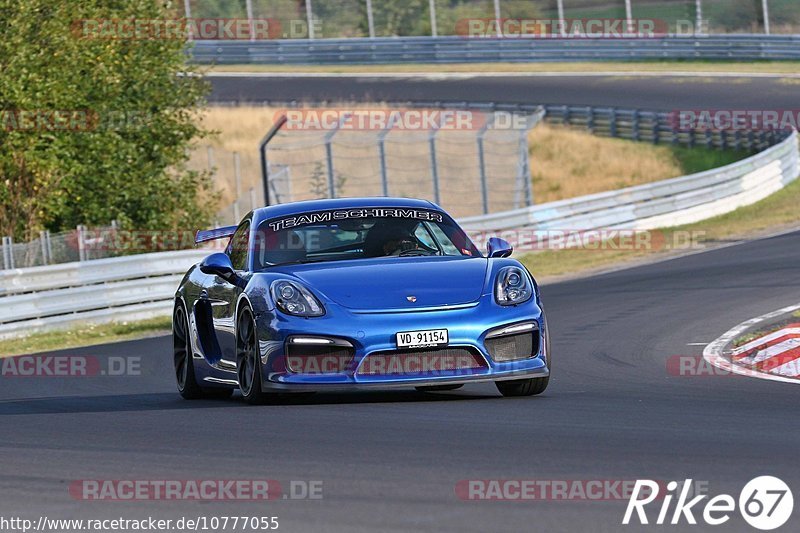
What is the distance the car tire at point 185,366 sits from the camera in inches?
→ 434

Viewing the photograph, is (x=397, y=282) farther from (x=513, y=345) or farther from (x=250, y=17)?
(x=250, y=17)

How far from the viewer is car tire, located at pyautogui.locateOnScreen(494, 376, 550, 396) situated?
372 inches

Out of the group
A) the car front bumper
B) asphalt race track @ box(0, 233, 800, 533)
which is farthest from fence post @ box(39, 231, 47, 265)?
the car front bumper

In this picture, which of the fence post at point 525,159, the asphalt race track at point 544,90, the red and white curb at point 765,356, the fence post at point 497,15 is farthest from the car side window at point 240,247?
the fence post at point 497,15

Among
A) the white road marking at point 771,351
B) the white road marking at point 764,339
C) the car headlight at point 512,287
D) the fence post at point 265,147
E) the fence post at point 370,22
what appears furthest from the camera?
the fence post at point 370,22

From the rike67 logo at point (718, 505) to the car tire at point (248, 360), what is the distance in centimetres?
387

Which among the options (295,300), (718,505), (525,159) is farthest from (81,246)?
(718,505)

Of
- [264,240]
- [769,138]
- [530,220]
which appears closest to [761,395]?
[264,240]

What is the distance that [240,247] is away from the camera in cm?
1059

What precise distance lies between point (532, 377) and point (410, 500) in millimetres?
3557

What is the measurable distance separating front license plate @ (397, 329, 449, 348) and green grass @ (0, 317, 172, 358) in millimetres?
10337

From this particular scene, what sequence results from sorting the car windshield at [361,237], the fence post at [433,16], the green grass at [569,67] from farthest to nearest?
the fence post at [433,16] → the green grass at [569,67] → the car windshield at [361,237]

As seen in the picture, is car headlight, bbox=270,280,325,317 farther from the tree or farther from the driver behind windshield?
the tree

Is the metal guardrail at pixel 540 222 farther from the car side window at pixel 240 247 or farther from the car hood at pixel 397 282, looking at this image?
the car hood at pixel 397 282
